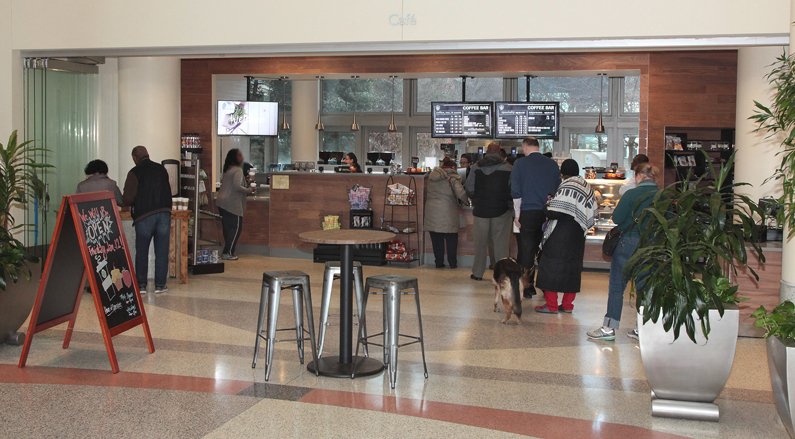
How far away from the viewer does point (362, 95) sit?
50.0ft

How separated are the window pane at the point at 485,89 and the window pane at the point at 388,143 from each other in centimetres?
180

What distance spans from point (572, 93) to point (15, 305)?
11902 mm

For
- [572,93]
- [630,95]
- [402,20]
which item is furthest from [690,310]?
[630,95]

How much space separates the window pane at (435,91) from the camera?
14773 mm

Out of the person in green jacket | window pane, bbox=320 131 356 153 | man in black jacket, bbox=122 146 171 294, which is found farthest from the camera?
window pane, bbox=320 131 356 153

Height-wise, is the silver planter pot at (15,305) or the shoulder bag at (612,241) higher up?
the shoulder bag at (612,241)

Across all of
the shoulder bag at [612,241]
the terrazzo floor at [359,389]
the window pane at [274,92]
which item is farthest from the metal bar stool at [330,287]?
the window pane at [274,92]

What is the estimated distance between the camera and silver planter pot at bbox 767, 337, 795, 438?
3.16 metres

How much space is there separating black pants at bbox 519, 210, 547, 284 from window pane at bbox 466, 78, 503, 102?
840 cm

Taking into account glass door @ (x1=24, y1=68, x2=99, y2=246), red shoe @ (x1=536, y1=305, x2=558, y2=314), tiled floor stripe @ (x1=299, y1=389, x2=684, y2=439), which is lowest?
tiled floor stripe @ (x1=299, y1=389, x2=684, y2=439)

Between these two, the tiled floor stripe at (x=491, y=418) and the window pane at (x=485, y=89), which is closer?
the tiled floor stripe at (x=491, y=418)

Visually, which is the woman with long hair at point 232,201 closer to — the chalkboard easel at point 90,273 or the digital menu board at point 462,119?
the digital menu board at point 462,119

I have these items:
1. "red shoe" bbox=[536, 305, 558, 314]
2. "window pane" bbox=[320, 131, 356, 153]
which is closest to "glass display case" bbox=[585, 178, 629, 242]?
"red shoe" bbox=[536, 305, 558, 314]

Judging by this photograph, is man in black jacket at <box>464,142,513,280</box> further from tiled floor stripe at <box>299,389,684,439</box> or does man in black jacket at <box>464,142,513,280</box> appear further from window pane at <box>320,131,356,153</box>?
window pane at <box>320,131,356,153</box>
